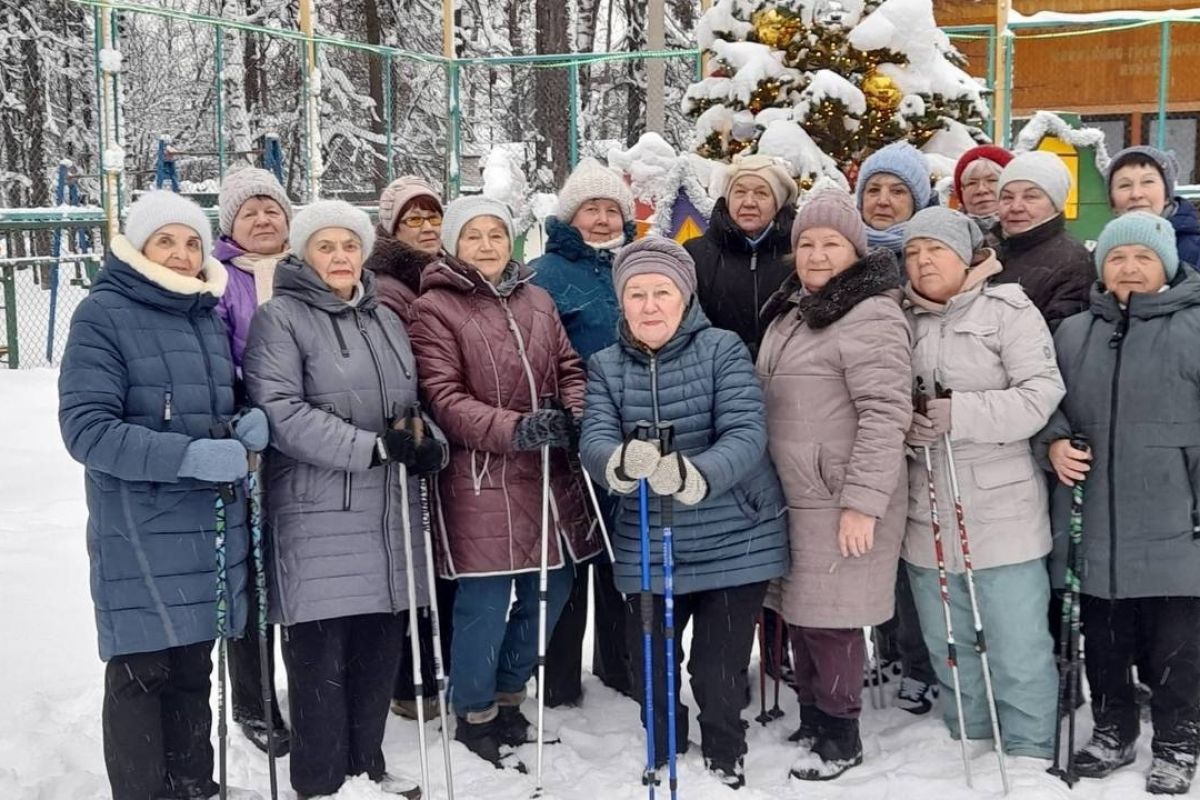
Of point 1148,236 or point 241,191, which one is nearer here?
point 1148,236

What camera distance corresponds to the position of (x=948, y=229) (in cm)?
365

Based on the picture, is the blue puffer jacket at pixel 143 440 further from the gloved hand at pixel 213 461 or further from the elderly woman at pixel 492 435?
the elderly woman at pixel 492 435

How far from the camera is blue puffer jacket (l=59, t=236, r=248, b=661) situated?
3.08 meters

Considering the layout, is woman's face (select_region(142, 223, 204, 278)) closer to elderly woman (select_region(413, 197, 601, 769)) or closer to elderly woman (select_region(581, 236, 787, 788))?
elderly woman (select_region(413, 197, 601, 769))

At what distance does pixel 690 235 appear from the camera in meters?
5.91

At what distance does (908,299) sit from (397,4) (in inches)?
695

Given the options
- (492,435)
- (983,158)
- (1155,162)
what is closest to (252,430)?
(492,435)

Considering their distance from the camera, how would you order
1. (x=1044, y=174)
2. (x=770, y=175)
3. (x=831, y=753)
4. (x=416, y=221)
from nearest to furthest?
(x=831, y=753) → (x=1044, y=174) → (x=770, y=175) → (x=416, y=221)

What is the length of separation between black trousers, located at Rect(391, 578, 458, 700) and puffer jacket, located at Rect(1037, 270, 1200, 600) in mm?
2167

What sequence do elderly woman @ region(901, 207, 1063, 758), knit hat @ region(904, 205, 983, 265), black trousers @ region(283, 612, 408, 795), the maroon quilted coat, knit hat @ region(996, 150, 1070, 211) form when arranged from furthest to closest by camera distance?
1. knit hat @ region(996, 150, 1070, 211)
2. the maroon quilted coat
3. knit hat @ region(904, 205, 983, 265)
4. elderly woman @ region(901, 207, 1063, 758)
5. black trousers @ region(283, 612, 408, 795)

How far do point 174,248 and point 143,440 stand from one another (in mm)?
598

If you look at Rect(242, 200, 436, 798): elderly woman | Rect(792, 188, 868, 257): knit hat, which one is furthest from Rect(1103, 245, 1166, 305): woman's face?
Rect(242, 200, 436, 798): elderly woman

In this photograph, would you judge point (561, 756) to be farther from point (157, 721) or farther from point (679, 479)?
point (157, 721)

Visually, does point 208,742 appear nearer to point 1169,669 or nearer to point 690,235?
point 1169,669
